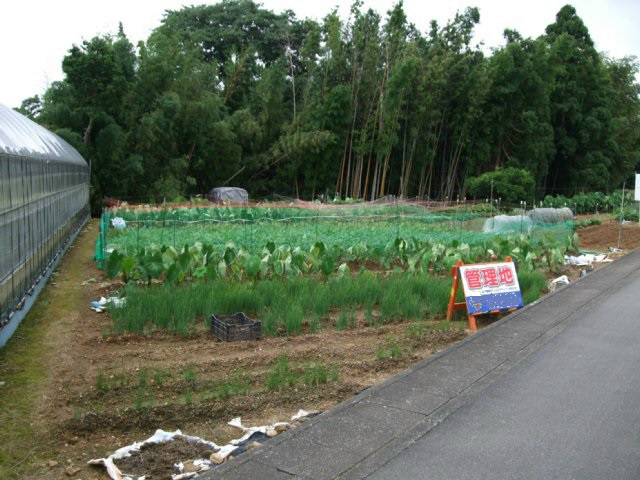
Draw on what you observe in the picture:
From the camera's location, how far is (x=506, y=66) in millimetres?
34844

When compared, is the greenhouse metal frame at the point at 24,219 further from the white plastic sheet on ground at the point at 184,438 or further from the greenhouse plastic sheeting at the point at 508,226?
the greenhouse plastic sheeting at the point at 508,226

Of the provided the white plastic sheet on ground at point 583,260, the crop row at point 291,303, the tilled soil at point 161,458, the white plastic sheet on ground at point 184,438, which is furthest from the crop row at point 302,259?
the tilled soil at point 161,458

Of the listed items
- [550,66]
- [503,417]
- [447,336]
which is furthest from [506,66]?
[503,417]

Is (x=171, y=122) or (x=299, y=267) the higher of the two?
(x=171, y=122)

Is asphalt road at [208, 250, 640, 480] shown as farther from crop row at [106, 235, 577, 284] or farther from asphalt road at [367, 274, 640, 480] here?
crop row at [106, 235, 577, 284]

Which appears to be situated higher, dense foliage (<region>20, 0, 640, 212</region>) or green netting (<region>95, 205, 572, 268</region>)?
dense foliage (<region>20, 0, 640, 212</region>)

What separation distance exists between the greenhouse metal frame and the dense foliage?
12.9 meters

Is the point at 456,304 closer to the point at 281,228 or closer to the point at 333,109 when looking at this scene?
the point at 281,228

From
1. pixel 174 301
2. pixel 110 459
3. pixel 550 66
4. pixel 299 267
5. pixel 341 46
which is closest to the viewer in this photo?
pixel 110 459

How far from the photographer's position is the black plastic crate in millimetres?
7180

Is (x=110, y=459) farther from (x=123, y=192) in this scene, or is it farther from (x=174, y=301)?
(x=123, y=192)

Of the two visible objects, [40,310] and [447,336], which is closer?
[447,336]

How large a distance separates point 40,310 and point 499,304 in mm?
6402

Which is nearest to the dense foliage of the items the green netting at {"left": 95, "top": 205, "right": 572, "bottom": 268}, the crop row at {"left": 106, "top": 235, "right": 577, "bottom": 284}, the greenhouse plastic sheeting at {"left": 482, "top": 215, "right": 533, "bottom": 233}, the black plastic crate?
the green netting at {"left": 95, "top": 205, "right": 572, "bottom": 268}
